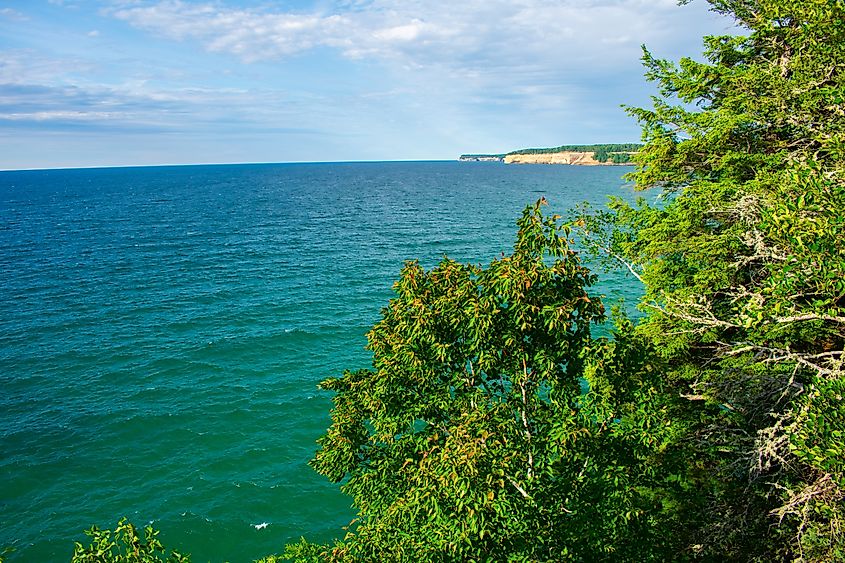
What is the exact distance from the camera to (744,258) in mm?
14625

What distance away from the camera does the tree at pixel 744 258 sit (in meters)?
13.2

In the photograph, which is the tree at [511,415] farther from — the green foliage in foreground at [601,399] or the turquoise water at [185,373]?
the turquoise water at [185,373]

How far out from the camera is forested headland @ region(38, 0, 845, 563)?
876 centimetres

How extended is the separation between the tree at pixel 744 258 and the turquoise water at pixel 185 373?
1872 centimetres

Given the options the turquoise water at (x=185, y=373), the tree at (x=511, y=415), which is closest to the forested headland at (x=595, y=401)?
the tree at (x=511, y=415)

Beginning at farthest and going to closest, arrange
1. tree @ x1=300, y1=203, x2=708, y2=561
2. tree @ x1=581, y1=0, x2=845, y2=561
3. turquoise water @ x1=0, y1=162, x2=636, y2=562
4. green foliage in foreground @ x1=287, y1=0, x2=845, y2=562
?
turquoise water @ x1=0, y1=162, x2=636, y2=562 → tree @ x1=581, y1=0, x2=845, y2=561 → tree @ x1=300, y1=203, x2=708, y2=561 → green foliage in foreground @ x1=287, y1=0, x2=845, y2=562

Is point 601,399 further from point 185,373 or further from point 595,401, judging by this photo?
point 185,373

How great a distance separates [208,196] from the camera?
172375 millimetres

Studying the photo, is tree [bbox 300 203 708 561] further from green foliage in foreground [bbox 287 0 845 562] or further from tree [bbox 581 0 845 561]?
tree [bbox 581 0 845 561]

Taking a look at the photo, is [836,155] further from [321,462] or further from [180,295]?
[180,295]

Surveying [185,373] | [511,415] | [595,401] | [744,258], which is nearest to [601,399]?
[595,401]

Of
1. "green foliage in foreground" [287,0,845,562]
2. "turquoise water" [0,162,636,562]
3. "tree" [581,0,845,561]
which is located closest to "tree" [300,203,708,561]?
"green foliage in foreground" [287,0,845,562]

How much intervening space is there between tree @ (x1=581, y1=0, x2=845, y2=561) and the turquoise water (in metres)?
18.7

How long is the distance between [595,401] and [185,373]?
38.7 metres
